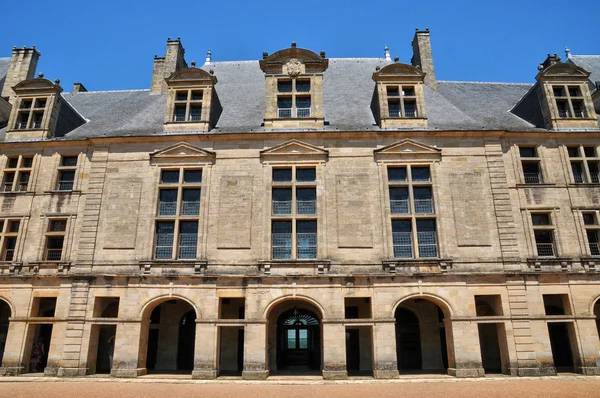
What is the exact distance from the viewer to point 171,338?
54.8 ft

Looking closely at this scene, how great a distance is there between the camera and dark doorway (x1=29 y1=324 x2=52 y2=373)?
15.6 metres

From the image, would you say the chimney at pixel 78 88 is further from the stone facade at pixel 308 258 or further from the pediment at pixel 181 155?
the pediment at pixel 181 155

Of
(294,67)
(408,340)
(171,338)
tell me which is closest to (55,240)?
(171,338)

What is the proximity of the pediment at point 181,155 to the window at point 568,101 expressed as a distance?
14.9 meters

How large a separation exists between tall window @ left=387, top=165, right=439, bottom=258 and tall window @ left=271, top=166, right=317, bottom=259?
3.10 metres

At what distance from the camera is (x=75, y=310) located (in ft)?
49.0

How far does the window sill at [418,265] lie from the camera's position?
588 inches

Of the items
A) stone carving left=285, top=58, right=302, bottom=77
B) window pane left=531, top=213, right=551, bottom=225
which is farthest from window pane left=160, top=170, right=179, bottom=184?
window pane left=531, top=213, right=551, bottom=225

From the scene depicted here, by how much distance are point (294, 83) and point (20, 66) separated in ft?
50.5

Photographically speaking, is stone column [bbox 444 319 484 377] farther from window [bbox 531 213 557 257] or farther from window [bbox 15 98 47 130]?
window [bbox 15 98 47 130]

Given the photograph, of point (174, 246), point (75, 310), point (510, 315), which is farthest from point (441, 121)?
point (75, 310)

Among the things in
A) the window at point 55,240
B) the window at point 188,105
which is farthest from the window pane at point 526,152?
the window at point 55,240

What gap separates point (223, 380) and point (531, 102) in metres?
17.6

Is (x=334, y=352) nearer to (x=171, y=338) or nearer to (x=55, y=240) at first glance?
(x=171, y=338)
